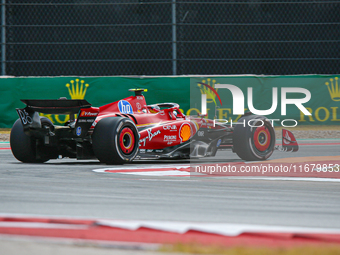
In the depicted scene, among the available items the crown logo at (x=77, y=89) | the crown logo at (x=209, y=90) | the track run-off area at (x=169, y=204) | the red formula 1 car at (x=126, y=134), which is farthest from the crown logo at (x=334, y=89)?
the track run-off area at (x=169, y=204)

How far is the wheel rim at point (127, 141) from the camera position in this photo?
781cm

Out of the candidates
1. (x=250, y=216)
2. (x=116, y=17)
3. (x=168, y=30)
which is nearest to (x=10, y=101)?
(x=116, y=17)

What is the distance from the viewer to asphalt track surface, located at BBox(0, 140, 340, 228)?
420 cm

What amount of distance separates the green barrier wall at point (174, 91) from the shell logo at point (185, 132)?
5.45 meters

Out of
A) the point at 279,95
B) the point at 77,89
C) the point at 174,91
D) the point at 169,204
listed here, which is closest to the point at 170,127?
the point at 169,204

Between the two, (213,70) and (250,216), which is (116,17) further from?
(250,216)

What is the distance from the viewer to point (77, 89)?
14.3m

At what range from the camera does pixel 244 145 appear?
863 centimetres

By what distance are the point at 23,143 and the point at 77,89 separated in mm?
6054

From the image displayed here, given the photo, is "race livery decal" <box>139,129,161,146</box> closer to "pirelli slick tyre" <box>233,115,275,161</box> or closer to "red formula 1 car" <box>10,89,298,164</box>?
"red formula 1 car" <box>10,89,298,164</box>

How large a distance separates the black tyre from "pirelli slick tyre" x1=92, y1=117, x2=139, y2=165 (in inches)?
43.8

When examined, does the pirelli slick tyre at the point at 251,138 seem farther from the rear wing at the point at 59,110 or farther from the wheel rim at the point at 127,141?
the rear wing at the point at 59,110

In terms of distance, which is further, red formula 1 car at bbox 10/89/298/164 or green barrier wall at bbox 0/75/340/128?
green barrier wall at bbox 0/75/340/128

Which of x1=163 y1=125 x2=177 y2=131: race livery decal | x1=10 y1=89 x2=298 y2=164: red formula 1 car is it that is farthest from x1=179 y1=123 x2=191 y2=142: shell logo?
x1=163 y1=125 x2=177 y2=131: race livery decal
